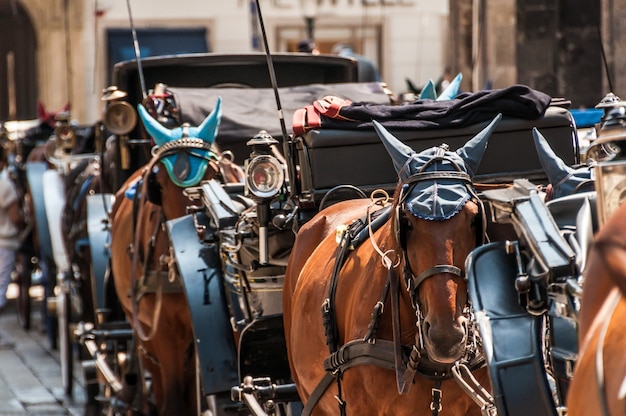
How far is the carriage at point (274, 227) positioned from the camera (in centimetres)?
426

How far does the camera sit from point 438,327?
4.79 metres

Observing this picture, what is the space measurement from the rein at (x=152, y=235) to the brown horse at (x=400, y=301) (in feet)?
7.15

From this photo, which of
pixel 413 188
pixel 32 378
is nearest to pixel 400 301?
pixel 413 188

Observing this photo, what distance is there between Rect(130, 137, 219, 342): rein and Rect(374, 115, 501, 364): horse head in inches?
124

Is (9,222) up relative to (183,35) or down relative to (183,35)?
down

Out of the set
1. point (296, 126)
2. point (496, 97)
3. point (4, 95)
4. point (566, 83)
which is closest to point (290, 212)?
point (296, 126)

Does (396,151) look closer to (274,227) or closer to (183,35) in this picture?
(274,227)

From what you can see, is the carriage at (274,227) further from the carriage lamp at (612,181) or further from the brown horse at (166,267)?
the carriage lamp at (612,181)

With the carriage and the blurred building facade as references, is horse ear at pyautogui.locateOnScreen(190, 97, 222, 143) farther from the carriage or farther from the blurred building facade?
the blurred building facade

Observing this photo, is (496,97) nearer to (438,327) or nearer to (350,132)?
(350,132)

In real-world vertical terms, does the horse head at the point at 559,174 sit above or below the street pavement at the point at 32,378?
above

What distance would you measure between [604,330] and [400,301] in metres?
2.05

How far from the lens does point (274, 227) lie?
6938 millimetres

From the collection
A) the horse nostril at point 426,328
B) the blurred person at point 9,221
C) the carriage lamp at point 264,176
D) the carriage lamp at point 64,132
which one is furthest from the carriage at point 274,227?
the blurred person at point 9,221
